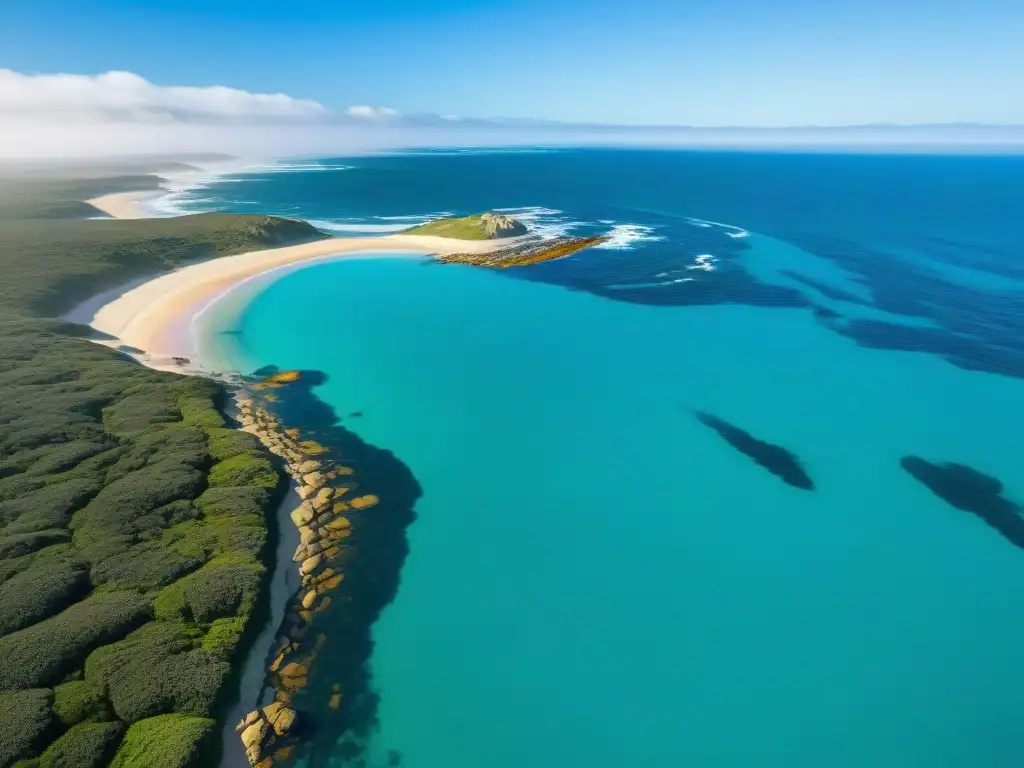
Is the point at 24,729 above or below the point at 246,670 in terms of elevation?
above

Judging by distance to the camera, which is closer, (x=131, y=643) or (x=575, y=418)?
(x=131, y=643)

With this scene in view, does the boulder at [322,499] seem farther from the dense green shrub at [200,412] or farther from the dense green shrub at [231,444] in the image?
the dense green shrub at [200,412]

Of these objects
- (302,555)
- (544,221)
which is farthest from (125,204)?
(302,555)

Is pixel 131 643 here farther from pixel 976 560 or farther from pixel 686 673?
pixel 976 560

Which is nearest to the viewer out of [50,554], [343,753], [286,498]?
[343,753]

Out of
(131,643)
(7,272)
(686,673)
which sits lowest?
(686,673)

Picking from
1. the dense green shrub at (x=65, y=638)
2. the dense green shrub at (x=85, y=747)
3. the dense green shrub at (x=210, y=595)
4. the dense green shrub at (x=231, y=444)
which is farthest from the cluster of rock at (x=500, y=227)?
the dense green shrub at (x=85, y=747)

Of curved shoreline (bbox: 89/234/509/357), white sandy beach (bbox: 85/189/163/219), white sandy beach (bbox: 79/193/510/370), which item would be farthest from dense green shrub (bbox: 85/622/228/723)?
white sandy beach (bbox: 85/189/163/219)

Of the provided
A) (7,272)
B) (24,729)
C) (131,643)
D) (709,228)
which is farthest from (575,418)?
(709,228)

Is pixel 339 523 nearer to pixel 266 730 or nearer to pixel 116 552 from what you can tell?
pixel 116 552
